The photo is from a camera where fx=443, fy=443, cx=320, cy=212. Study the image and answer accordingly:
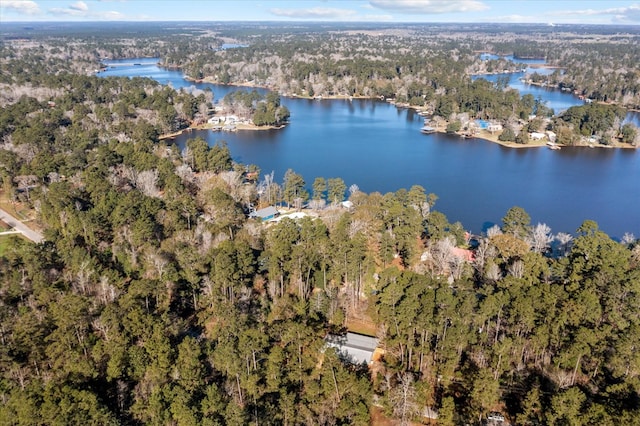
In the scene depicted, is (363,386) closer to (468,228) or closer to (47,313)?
(47,313)

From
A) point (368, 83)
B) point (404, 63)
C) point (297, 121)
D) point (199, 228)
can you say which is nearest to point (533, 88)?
point (404, 63)

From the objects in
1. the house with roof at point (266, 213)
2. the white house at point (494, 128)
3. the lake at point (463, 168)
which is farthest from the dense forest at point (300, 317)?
the white house at point (494, 128)

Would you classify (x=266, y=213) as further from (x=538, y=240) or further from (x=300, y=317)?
(x=538, y=240)

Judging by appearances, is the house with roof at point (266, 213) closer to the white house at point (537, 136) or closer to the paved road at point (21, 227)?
the paved road at point (21, 227)

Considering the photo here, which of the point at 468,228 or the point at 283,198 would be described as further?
the point at 283,198

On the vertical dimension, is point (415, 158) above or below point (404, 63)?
below

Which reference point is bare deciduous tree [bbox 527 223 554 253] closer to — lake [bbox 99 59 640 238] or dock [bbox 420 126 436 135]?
lake [bbox 99 59 640 238]

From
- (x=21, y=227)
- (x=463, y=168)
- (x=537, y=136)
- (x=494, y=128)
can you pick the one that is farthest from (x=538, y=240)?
(x=494, y=128)
